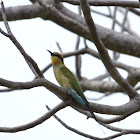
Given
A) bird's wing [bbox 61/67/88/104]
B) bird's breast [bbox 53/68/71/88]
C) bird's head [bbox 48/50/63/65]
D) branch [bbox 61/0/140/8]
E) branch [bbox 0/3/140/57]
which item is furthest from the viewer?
branch [bbox 0/3/140/57]

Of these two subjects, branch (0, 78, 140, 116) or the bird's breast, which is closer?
branch (0, 78, 140, 116)

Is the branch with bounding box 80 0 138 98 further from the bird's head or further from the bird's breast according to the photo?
the bird's head

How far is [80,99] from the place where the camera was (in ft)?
6.98

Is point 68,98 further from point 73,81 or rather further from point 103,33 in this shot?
point 103,33

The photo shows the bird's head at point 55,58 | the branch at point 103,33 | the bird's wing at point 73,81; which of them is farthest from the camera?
the branch at point 103,33

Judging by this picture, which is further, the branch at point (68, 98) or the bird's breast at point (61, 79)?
the bird's breast at point (61, 79)

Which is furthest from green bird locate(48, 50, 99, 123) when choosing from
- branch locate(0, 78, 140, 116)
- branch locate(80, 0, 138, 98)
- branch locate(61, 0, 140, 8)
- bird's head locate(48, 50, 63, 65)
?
branch locate(61, 0, 140, 8)

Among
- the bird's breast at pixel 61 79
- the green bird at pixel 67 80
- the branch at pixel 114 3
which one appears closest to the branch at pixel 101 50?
the green bird at pixel 67 80

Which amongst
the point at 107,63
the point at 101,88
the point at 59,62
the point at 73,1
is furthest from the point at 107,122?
the point at 101,88

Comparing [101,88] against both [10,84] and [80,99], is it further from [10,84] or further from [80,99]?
[10,84]

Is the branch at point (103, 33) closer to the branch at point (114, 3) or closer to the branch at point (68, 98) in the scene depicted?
the branch at point (114, 3)

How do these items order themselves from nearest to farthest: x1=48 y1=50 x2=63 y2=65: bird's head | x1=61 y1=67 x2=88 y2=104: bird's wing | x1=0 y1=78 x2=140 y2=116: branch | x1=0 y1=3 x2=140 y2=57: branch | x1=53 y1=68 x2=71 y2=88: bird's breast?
x1=0 y1=78 x2=140 y2=116: branch, x1=61 y1=67 x2=88 y2=104: bird's wing, x1=53 y1=68 x2=71 y2=88: bird's breast, x1=48 y1=50 x2=63 y2=65: bird's head, x1=0 y1=3 x2=140 y2=57: branch

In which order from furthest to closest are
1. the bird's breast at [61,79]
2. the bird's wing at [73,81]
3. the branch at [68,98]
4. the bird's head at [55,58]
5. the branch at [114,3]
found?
the bird's head at [55,58] → the bird's breast at [61,79] → the bird's wing at [73,81] → the branch at [114,3] → the branch at [68,98]

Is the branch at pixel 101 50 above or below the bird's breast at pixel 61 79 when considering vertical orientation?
below
